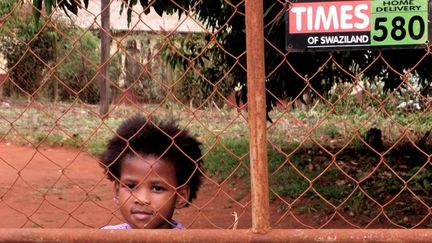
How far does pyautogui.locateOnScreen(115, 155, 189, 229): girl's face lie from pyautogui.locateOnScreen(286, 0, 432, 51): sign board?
69cm

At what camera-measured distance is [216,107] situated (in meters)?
12.3

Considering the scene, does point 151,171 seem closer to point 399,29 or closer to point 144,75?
point 399,29

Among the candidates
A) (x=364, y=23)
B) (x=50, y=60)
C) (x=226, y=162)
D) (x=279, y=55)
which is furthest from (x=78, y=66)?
(x=364, y=23)

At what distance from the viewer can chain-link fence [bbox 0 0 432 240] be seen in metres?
3.03

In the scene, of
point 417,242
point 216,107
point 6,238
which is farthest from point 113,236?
point 216,107

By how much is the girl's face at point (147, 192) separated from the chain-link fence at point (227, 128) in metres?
0.01

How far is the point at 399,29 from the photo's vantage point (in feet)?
9.09

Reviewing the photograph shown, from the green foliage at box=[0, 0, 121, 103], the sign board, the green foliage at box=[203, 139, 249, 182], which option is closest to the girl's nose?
the sign board

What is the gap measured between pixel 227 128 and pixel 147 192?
3.68 meters

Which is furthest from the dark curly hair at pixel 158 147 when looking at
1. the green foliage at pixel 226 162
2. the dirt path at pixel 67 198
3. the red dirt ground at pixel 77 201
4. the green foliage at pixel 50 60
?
the green foliage at pixel 50 60

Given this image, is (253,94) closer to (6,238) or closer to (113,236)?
(113,236)

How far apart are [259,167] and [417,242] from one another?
541 mm

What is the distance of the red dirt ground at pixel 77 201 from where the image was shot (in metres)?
5.82

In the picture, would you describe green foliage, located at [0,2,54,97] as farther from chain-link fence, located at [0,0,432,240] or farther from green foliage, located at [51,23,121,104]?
green foliage, located at [51,23,121,104]
